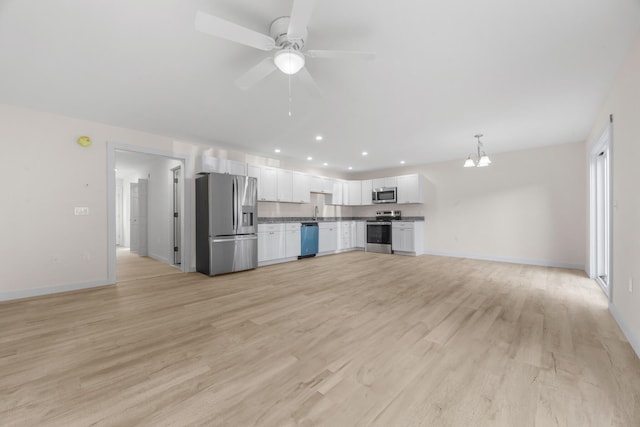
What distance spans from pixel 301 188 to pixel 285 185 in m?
0.56

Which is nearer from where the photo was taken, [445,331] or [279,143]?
[445,331]

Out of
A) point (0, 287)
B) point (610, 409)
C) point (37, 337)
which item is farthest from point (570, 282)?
point (0, 287)

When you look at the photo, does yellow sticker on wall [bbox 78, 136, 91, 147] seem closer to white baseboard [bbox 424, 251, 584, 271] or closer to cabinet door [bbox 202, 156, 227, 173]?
cabinet door [bbox 202, 156, 227, 173]

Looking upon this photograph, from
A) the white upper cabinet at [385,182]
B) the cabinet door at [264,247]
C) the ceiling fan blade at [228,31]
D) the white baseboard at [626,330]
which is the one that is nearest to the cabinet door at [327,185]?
the white upper cabinet at [385,182]

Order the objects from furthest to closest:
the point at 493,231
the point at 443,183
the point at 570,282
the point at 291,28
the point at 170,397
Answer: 1. the point at 443,183
2. the point at 493,231
3. the point at 570,282
4. the point at 291,28
5. the point at 170,397

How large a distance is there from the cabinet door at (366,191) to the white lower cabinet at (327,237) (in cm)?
135

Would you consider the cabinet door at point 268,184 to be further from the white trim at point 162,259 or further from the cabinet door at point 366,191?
the cabinet door at point 366,191

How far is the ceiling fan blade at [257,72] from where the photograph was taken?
2.09 meters

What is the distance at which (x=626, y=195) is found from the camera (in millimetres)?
2418

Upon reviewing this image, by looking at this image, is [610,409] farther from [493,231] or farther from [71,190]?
[71,190]

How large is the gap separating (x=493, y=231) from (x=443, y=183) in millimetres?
1654

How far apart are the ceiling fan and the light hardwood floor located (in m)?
2.24

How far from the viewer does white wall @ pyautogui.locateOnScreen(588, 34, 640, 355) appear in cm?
213

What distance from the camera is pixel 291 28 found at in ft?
5.63
